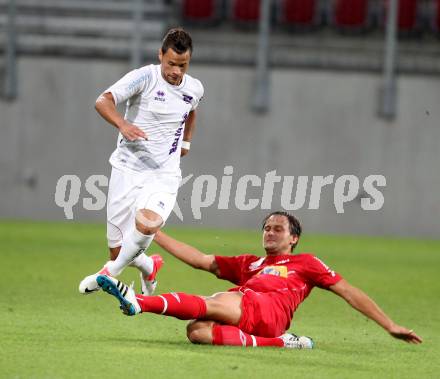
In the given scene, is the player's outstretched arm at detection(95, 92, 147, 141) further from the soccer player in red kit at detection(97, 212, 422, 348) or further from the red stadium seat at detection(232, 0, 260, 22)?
the red stadium seat at detection(232, 0, 260, 22)

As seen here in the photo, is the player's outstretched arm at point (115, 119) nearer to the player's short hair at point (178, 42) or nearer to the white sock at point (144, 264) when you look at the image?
the player's short hair at point (178, 42)

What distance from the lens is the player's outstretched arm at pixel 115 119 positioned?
24.4 ft

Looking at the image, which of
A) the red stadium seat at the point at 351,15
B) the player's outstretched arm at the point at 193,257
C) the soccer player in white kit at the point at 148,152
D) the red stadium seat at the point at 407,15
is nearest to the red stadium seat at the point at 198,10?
the red stadium seat at the point at 351,15

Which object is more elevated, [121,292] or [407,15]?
[407,15]

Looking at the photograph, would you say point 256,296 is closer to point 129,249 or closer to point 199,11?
point 129,249

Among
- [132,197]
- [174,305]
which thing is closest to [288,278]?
[174,305]

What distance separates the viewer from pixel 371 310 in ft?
21.6

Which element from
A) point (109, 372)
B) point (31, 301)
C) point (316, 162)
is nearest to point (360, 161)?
point (316, 162)

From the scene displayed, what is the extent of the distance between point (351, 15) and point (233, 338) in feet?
54.8

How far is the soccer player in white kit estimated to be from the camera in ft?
25.5

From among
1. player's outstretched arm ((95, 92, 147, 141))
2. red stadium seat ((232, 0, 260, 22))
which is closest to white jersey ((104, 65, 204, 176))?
player's outstretched arm ((95, 92, 147, 141))

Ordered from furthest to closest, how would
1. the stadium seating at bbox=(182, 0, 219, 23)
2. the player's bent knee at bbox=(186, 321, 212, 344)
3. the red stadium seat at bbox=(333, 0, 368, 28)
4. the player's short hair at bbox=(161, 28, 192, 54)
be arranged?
the red stadium seat at bbox=(333, 0, 368, 28), the stadium seating at bbox=(182, 0, 219, 23), the player's short hair at bbox=(161, 28, 192, 54), the player's bent knee at bbox=(186, 321, 212, 344)

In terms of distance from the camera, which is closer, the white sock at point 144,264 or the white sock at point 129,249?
the white sock at point 129,249

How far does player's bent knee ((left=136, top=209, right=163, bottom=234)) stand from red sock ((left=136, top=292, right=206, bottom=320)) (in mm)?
988
